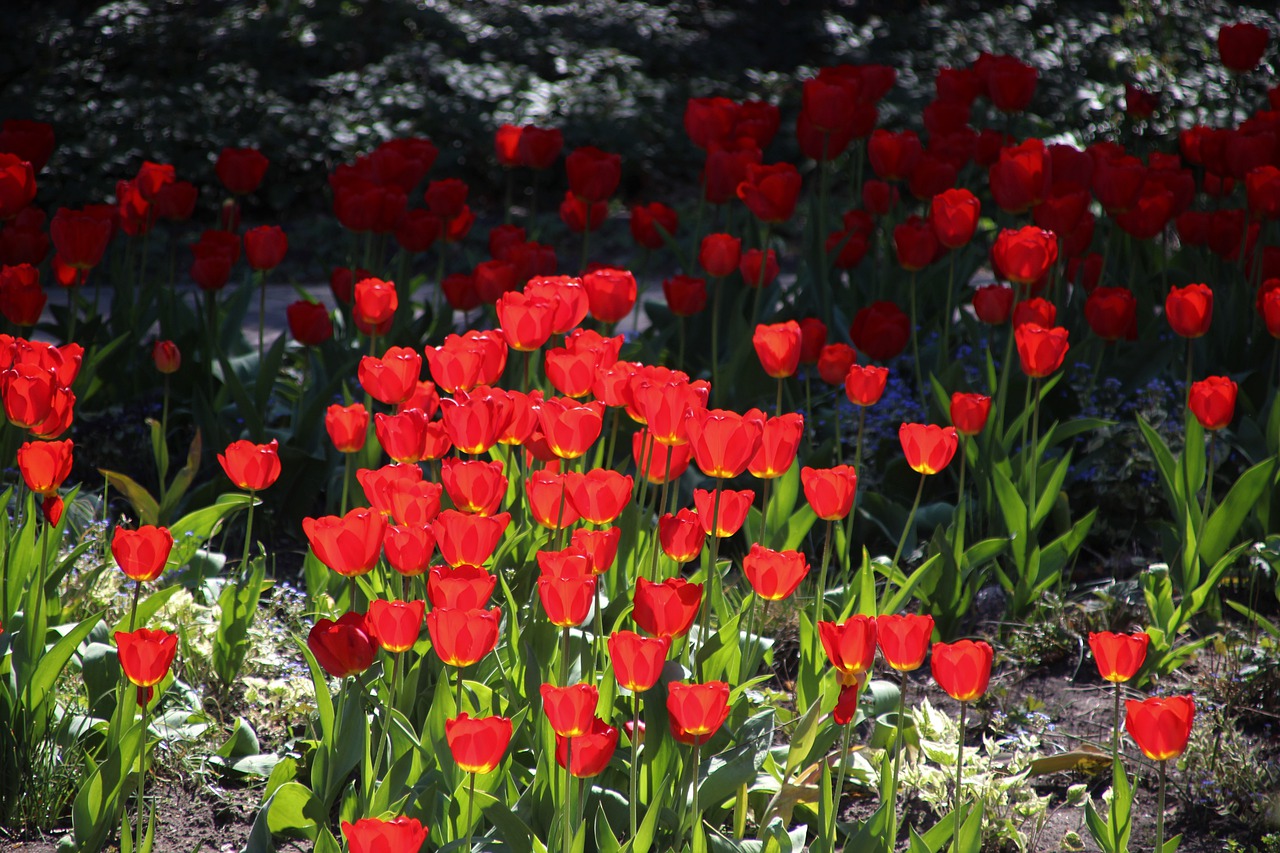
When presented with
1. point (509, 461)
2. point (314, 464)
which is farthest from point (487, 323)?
point (509, 461)

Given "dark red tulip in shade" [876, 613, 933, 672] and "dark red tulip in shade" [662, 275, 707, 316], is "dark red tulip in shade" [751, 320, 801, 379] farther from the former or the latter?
"dark red tulip in shade" [876, 613, 933, 672]

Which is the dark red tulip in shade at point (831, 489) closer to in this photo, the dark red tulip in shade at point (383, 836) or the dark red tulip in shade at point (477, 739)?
the dark red tulip in shade at point (477, 739)

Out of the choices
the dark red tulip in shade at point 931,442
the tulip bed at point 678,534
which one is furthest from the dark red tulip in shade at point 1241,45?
the dark red tulip in shade at point 931,442

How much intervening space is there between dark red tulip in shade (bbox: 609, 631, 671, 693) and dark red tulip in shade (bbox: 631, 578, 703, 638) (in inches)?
3.6

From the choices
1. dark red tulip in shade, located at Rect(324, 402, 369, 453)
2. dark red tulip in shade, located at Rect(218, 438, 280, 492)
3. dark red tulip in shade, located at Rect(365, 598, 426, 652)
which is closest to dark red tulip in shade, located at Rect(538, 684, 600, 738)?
dark red tulip in shade, located at Rect(365, 598, 426, 652)

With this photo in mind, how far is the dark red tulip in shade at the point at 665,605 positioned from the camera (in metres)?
1.54

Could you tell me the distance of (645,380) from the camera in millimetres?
1874

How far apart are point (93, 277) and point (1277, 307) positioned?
503 centimetres

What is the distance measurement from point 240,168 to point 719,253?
1474 mm

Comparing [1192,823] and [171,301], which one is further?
[171,301]

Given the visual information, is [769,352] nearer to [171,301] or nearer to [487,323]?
[487,323]

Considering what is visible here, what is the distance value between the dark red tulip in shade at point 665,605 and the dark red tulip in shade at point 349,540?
35 cm

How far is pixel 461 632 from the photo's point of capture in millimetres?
1441

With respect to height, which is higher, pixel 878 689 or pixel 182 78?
pixel 878 689
